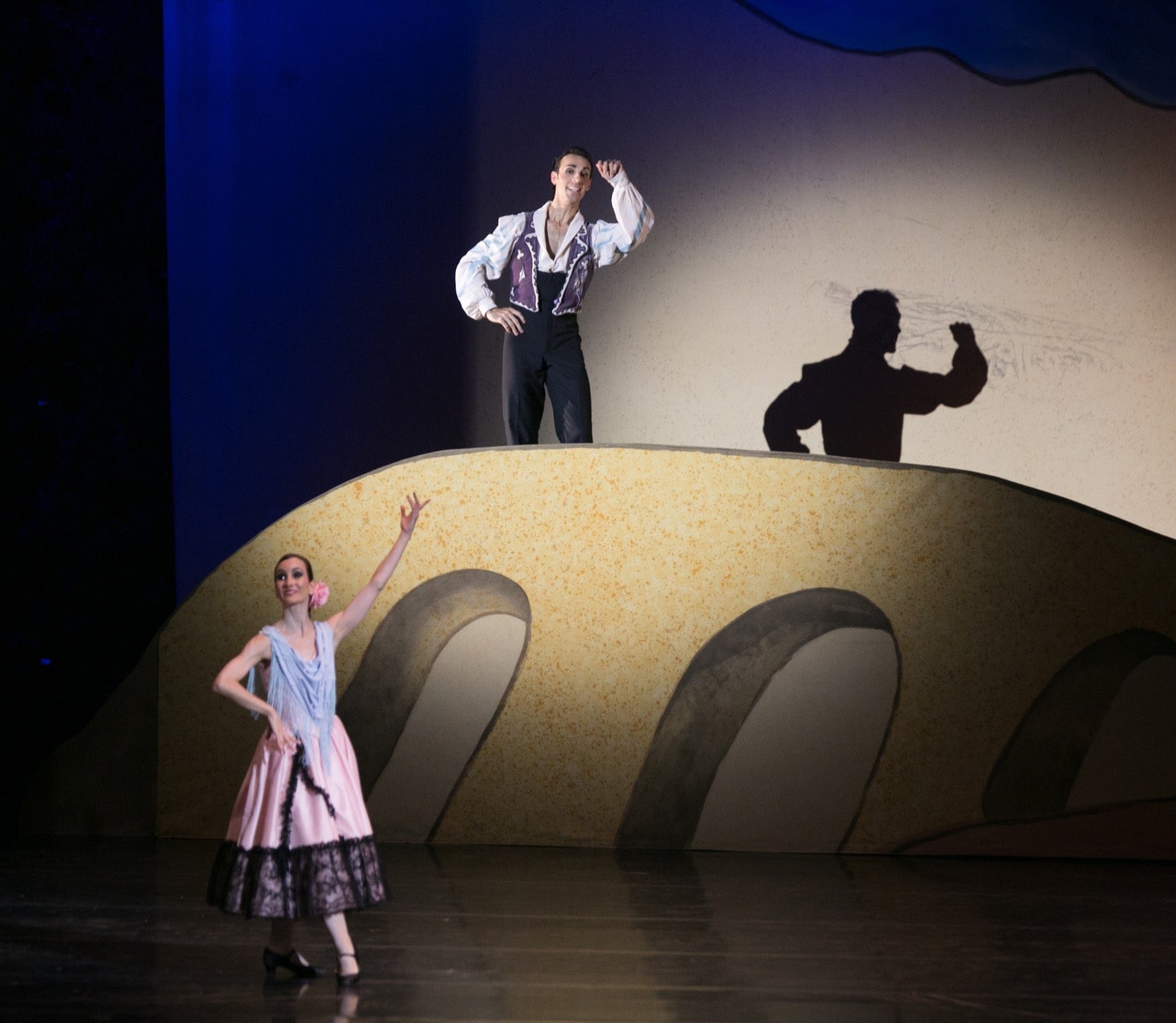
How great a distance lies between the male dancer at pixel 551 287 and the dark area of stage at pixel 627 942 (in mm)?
1403

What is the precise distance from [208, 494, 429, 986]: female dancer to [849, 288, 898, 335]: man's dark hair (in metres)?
3.60

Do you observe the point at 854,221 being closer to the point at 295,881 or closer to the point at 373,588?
the point at 373,588

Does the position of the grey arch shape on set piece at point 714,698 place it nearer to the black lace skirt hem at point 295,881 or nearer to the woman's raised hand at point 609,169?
the woman's raised hand at point 609,169

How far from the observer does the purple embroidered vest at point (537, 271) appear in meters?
4.29

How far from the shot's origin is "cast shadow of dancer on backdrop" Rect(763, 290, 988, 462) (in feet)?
19.4

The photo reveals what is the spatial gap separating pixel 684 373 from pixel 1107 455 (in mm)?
1868

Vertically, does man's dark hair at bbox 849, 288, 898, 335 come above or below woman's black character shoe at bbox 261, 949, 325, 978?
above

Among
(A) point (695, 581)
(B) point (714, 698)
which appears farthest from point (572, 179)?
(B) point (714, 698)

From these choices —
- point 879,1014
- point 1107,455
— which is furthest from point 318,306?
point 879,1014

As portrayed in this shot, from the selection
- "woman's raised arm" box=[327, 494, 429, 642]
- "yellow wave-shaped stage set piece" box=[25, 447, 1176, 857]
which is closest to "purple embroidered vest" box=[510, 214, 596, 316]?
"yellow wave-shaped stage set piece" box=[25, 447, 1176, 857]

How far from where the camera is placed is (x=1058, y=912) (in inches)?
128

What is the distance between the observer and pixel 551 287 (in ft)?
14.1

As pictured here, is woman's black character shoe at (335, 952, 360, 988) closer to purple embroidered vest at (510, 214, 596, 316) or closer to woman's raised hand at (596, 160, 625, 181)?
purple embroidered vest at (510, 214, 596, 316)

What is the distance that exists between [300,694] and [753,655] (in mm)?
1826
